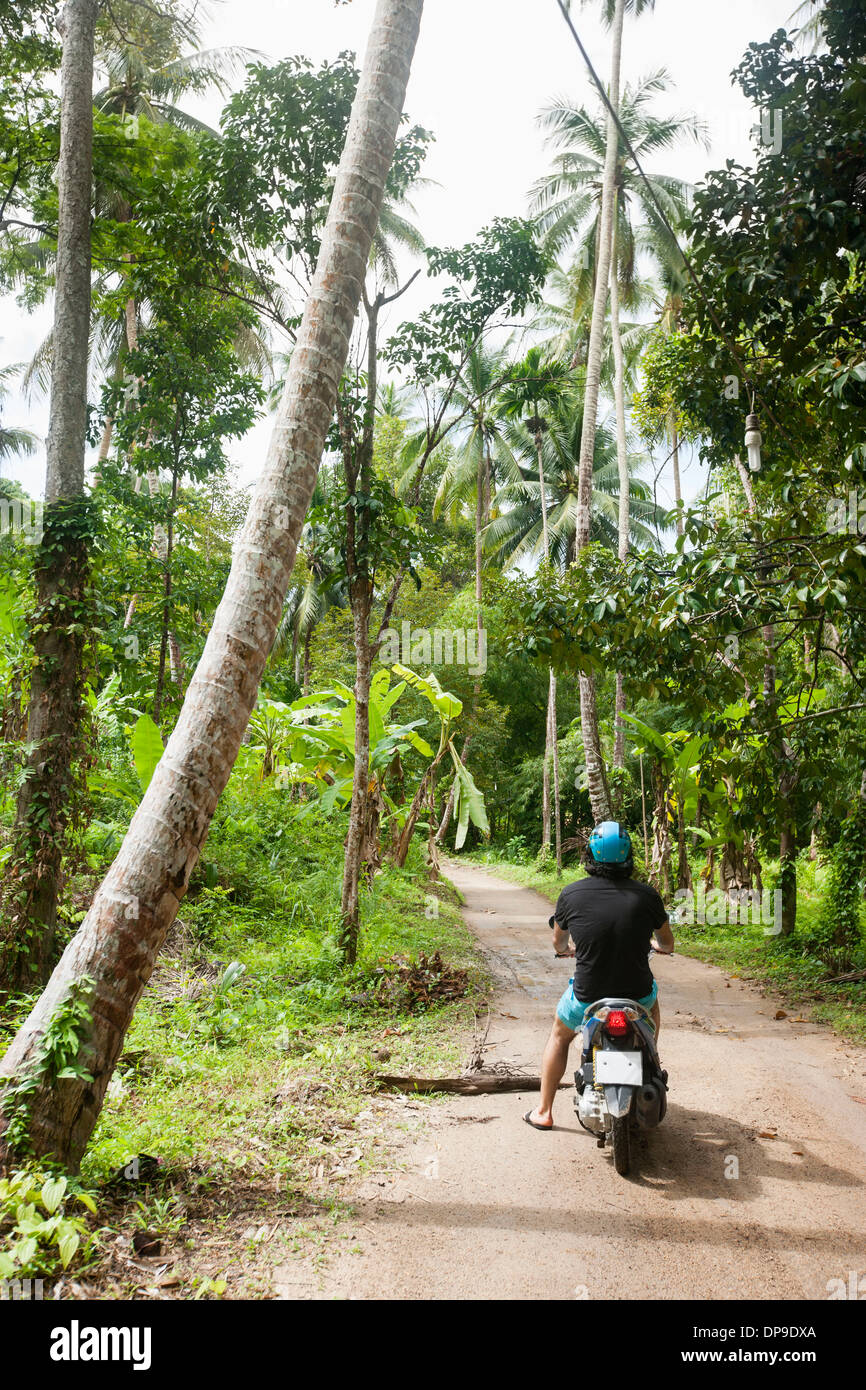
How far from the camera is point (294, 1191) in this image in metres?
3.64

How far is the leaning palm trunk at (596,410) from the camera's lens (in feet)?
39.8

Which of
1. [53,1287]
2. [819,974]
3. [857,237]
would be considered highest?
[857,237]

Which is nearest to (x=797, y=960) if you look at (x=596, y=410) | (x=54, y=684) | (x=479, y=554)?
(x=54, y=684)

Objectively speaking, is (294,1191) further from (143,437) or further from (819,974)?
(143,437)

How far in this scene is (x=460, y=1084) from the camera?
5121 mm

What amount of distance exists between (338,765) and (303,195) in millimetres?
6718

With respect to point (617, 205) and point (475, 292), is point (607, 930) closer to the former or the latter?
point (475, 292)

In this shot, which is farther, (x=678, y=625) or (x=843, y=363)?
(x=678, y=625)

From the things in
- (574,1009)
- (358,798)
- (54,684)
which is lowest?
(574,1009)

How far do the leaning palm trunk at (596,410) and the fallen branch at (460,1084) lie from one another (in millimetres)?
7027

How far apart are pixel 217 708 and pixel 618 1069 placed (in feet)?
7.91

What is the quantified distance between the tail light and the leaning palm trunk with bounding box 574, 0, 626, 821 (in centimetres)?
777
